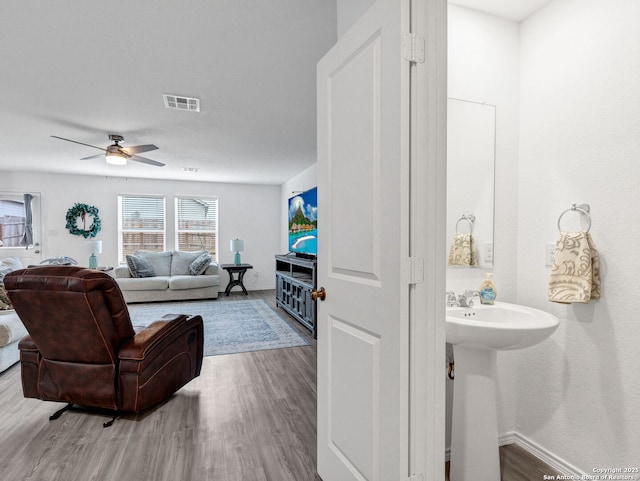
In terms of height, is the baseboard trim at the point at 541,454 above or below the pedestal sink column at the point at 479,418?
below

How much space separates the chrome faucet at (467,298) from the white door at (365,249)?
0.67 metres

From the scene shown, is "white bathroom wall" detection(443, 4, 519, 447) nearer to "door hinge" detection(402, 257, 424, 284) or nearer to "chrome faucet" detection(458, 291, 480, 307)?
"chrome faucet" detection(458, 291, 480, 307)

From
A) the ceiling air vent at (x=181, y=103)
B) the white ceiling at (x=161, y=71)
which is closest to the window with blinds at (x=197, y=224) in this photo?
the white ceiling at (x=161, y=71)

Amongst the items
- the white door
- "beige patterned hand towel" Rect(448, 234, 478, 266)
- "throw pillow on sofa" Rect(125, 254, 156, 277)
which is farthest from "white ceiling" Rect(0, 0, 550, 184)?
"throw pillow on sofa" Rect(125, 254, 156, 277)

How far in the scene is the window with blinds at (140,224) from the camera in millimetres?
7281

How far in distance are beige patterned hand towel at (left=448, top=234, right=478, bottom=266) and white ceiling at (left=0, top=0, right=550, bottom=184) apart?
4.03 feet

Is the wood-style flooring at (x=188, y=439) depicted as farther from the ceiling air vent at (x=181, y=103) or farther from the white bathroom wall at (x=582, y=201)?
the ceiling air vent at (x=181, y=103)

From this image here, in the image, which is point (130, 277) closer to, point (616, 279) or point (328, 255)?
point (328, 255)

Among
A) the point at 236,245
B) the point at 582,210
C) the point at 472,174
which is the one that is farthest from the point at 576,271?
the point at 236,245

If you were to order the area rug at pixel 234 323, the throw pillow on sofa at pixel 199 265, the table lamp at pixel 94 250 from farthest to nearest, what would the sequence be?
the throw pillow on sofa at pixel 199 265 < the table lamp at pixel 94 250 < the area rug at pixel 234 323

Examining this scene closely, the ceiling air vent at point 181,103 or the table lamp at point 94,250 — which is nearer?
the ceiling air vent at point 181,103

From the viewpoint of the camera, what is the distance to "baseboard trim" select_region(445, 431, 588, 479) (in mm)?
1769

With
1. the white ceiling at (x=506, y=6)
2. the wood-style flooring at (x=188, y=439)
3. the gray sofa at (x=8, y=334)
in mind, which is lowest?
the wood-style flooring at (x=188, y=439)

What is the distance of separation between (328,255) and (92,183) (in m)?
7.04
